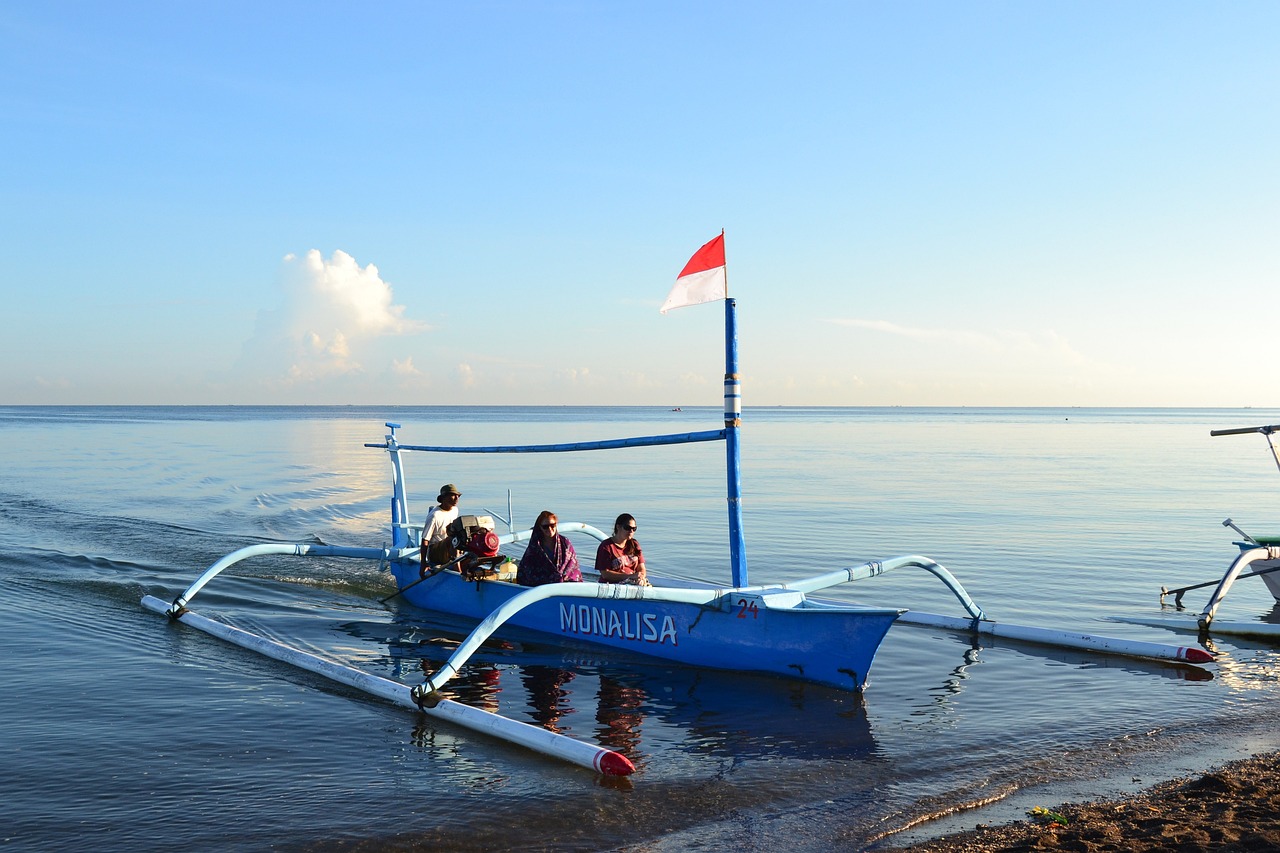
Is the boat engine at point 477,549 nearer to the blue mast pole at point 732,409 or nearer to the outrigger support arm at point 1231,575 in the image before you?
the blue mast pole at point 732,409

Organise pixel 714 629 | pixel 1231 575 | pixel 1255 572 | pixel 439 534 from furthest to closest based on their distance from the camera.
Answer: pixel 439 534 → pixel 1255 572 → pixel 1231 575 → pixel 714 629

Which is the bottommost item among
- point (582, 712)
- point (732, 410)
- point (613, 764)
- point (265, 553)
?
point (582, 712)

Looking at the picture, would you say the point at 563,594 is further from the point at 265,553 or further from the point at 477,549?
the point at 265,553

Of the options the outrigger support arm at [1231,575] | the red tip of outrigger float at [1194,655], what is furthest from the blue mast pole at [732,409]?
the outrigger support arm at [1231,575]

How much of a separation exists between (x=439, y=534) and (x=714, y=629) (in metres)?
4.75

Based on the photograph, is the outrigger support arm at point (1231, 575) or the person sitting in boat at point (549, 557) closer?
the person sitting in boat at point (549, 557)

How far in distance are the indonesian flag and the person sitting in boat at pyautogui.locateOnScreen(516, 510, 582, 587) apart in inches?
107

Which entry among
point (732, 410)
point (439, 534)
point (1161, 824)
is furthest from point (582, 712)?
point (439, 534)

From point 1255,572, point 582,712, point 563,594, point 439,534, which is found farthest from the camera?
point 439,534

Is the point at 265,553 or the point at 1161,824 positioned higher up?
the point at 265,553

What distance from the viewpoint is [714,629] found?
30.4 feet

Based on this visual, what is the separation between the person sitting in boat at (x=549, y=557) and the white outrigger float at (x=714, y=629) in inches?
11.2

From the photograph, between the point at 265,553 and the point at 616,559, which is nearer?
the point at 616,559

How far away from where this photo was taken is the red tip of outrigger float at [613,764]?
21.6ft
